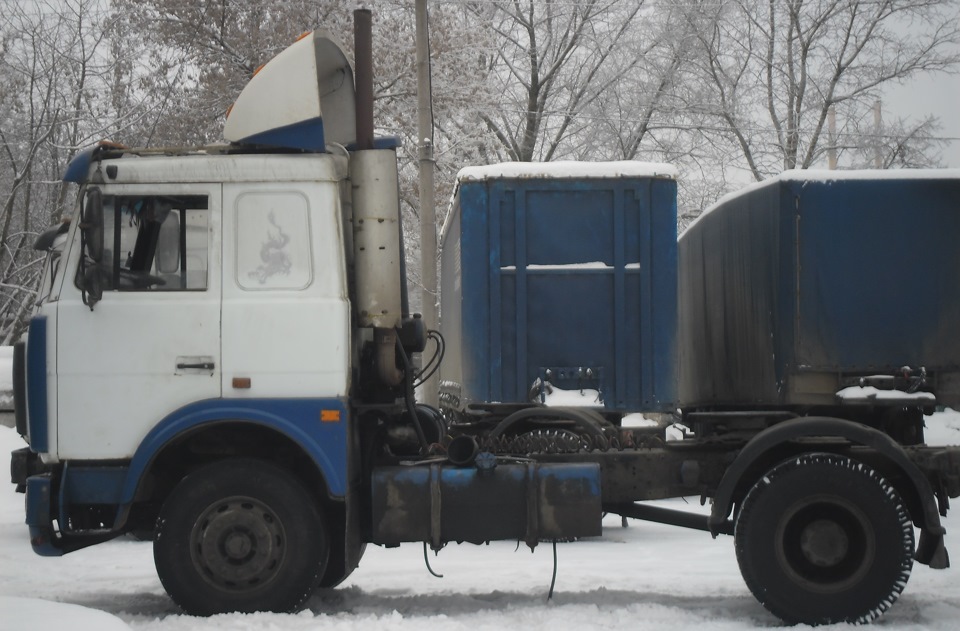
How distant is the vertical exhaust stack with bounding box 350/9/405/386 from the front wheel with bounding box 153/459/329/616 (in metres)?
1.02

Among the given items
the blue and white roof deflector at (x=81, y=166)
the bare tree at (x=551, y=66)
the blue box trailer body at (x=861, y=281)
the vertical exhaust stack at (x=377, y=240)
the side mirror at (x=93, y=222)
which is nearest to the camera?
the side mirror at (x=93, y=222)

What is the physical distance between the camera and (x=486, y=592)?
308 inches

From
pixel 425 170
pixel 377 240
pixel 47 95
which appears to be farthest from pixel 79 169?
pixel 47 95

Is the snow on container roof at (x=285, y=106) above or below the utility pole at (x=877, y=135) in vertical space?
below

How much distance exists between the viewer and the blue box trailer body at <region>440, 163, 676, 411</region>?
8.21 meters

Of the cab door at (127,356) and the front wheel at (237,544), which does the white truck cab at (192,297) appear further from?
the front wheel at (237,544)

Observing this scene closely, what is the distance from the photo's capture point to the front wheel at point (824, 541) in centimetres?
653

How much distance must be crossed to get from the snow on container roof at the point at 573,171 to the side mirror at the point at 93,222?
3.12 m

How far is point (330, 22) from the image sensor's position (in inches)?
912

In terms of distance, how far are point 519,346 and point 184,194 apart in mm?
2910

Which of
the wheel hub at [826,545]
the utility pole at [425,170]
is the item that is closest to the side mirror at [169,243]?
the wheel hub at [826,545]

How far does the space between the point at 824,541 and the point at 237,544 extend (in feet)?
11.7

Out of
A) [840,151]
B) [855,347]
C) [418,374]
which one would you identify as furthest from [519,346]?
[840,151]

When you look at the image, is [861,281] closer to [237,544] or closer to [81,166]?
[237,544]
